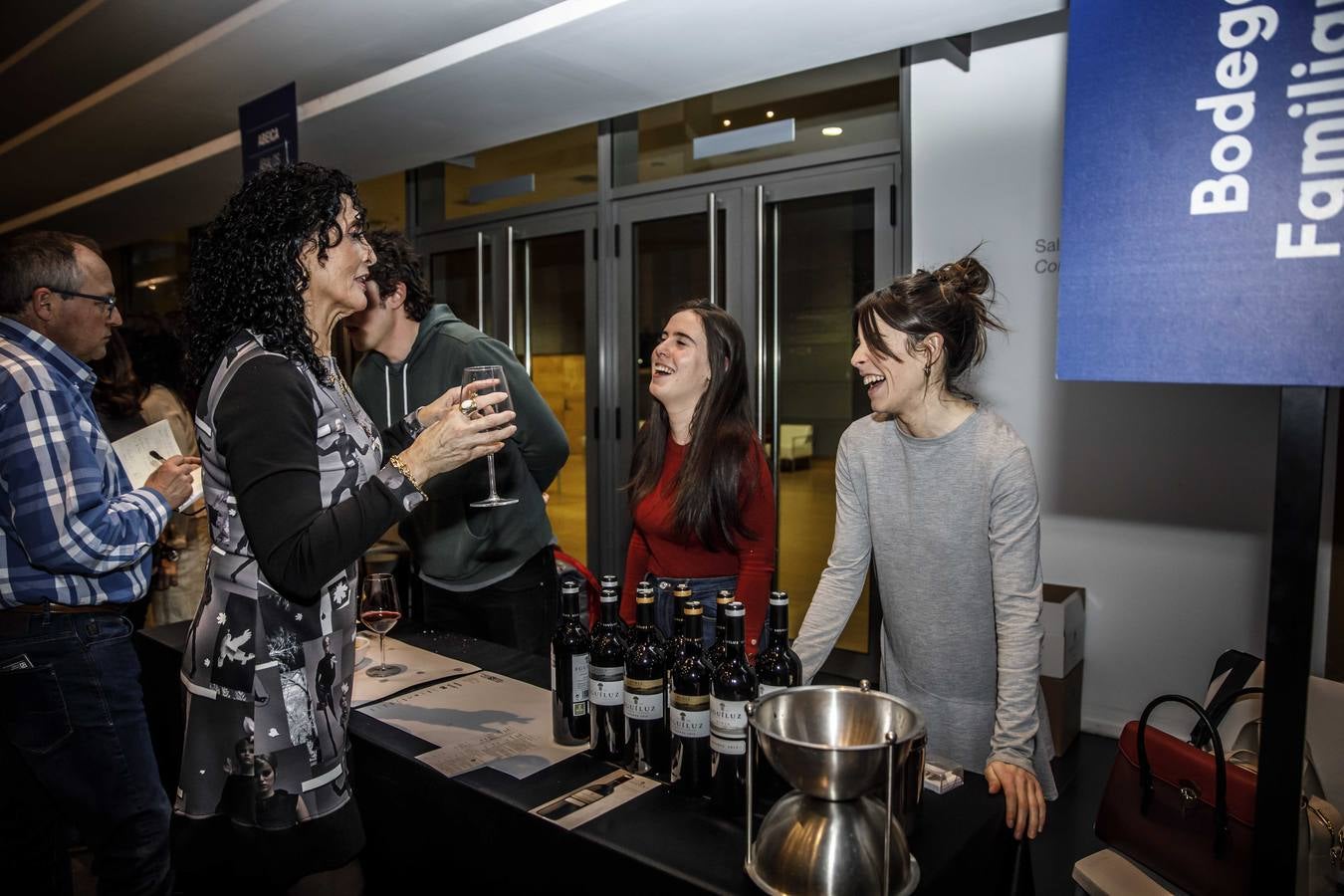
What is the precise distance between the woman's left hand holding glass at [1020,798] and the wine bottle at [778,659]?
35 centimetres

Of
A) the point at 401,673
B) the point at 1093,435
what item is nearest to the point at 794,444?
the point at 1093,435

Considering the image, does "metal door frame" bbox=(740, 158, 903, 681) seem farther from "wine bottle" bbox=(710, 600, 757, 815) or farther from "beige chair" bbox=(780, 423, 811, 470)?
"wine bottle" bbox=(710, 600, 757, 815)

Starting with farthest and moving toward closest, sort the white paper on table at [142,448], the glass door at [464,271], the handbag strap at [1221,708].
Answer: the glass door at [464,271] → the white paper on table at [142,448] → the handbag strap at [1221,708]

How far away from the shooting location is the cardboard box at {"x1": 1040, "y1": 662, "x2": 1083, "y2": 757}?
3.29 m

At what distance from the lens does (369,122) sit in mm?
4430

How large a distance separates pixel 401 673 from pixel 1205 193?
1.72 metres

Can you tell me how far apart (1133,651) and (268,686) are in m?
3.18

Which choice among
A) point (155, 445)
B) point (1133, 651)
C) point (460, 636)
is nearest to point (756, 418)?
point (1133, 651)

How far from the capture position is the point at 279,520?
127 cm

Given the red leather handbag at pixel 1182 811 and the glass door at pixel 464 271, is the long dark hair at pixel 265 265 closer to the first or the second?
the red leather handbag at pixel 1182 811

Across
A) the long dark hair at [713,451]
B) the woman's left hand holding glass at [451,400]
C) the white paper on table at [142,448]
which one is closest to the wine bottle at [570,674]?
the woman's left hand holding glass at [451,400]

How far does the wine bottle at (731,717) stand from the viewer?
124 cm

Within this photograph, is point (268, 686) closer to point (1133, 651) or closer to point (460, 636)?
point (460, 636)

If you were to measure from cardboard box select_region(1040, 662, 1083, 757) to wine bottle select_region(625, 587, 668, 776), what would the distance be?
2337 millimetres
